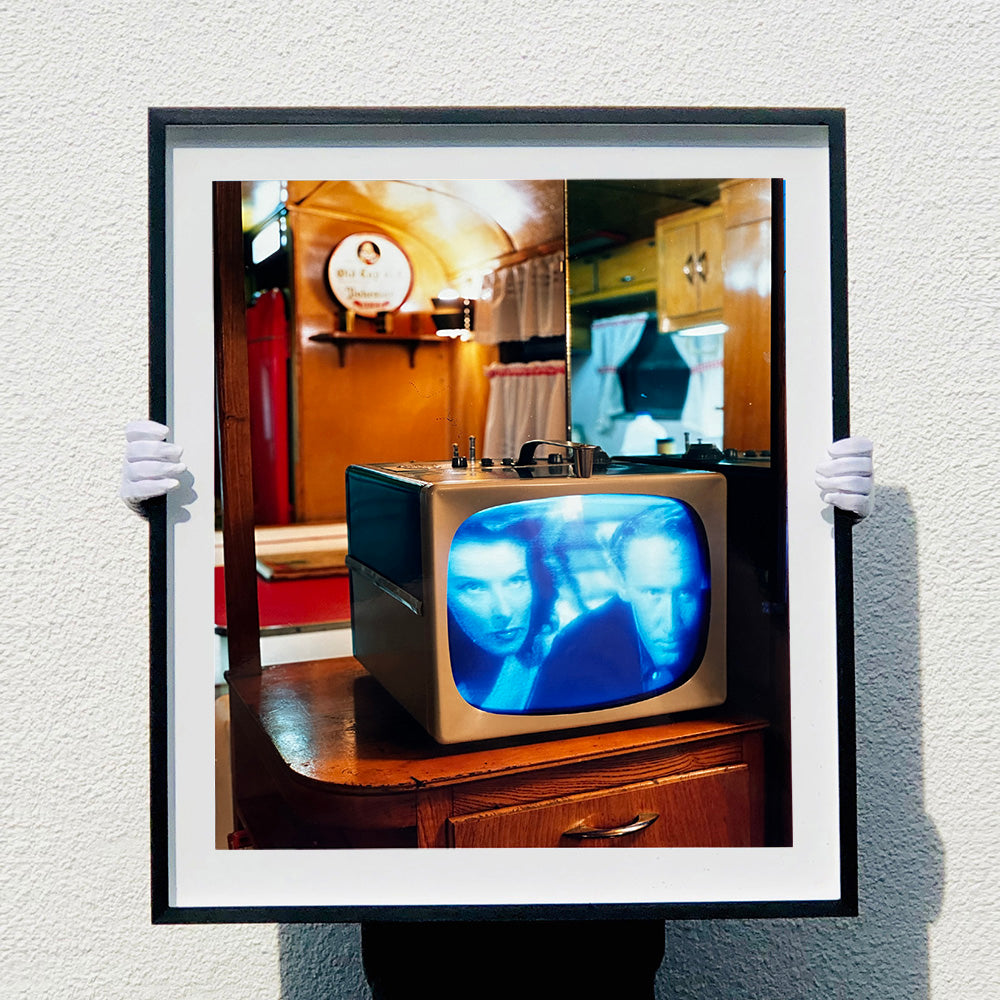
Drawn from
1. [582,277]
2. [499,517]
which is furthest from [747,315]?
[499,517]

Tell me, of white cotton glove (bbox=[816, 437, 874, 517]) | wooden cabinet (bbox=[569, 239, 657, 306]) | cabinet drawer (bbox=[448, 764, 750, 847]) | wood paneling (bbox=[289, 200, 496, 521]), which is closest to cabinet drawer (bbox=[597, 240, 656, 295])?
wooden cabinet (bbox=[569, 239, 657, 306])

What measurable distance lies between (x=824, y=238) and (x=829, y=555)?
30cm

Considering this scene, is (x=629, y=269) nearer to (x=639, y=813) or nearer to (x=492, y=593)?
(x=492, y=593)

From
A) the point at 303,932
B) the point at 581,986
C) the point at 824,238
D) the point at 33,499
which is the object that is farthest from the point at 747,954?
the point at 33,499

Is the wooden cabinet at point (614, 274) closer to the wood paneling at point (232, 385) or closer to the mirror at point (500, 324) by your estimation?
the mirror at point (500, 324)

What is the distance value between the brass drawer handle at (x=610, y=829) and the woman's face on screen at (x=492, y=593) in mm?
174

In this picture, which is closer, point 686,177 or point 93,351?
point 686,177

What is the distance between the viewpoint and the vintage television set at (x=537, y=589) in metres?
0.79

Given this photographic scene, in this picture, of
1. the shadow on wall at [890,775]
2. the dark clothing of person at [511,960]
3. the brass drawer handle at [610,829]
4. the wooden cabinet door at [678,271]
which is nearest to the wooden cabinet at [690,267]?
the wooden cabinet door at [678,271]

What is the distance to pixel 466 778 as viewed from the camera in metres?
0.79

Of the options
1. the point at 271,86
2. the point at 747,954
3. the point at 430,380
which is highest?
the point at 271,86

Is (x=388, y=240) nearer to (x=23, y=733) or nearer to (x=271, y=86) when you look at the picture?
(x=271, y=86)

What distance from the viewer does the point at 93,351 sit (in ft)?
3.21

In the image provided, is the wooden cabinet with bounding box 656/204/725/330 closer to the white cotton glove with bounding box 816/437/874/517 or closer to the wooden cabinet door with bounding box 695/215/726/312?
the wooden cabinet door with bounding box 695/215/726/312
